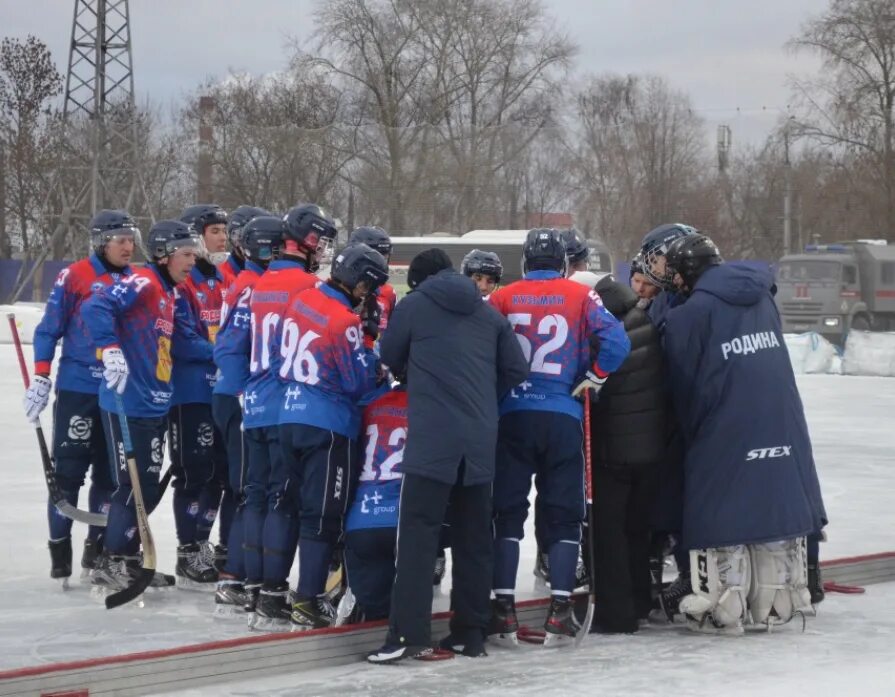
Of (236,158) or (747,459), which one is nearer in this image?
(747,459)

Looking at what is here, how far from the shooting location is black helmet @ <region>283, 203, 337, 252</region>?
5809 mm

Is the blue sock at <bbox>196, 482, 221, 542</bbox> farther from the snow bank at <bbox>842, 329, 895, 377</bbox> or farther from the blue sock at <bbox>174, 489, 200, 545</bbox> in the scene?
the snow bank at <bbox>842, 329, 895, 377</bbox>

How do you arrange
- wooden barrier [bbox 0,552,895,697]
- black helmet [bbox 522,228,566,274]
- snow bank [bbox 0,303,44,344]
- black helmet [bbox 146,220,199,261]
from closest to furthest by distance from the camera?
wooden barrier [bbox 0,552,895,697], black helmet [bbox 522,228,566,274], black helmet [bbox 146,220,199,261], snow bank [bbox 0,303,44,344]

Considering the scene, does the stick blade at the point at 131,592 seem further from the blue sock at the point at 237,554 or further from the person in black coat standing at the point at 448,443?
the person in black coat standing at the point at 448,443

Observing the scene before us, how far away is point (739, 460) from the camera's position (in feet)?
17.9

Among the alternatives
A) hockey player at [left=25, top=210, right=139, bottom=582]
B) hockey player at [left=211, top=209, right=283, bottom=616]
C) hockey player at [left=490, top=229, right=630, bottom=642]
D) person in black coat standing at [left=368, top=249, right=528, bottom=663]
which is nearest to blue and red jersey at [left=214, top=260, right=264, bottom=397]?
hockey player at [left=211, top=209, right=283, bottom=616]

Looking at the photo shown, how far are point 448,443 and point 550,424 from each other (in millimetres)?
555

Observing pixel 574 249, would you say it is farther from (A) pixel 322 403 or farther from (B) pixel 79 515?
(B) pixel 79 515

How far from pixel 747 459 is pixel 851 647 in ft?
2.63

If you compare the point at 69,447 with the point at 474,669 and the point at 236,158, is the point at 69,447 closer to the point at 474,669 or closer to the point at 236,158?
the point at 474,669

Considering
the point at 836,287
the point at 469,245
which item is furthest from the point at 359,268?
the point at 836,287

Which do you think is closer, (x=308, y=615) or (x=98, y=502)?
(x=308, y=615)

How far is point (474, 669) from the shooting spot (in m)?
4.95

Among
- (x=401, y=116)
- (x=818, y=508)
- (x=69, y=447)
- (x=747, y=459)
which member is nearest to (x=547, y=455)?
(x=747, y=459)
